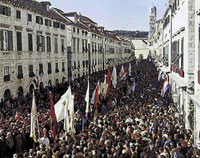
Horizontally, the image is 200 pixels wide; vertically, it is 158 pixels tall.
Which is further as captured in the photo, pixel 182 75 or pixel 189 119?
pixel 182 75

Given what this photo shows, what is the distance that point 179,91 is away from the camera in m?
26.4

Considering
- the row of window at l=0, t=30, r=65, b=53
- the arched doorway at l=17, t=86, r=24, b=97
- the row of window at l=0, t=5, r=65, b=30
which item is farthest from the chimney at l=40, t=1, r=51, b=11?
the arched doorway at l=17, t=86, r=24, b=97

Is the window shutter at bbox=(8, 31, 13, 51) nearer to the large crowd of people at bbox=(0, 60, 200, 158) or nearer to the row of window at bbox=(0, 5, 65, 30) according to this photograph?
the row of window at bbox=(0, 5, 65, 30)

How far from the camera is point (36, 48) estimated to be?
34.5m

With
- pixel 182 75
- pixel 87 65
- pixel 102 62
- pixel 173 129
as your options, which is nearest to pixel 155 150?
pixel 173 129

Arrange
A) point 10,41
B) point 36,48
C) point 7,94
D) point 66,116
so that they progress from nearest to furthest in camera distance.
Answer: point 66,116 → point 7,94 → point 10,41 → point 36,48

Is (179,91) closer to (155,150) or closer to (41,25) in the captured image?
(155,150)

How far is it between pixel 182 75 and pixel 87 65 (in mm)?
34831

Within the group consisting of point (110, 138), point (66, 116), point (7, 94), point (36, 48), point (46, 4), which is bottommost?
point (110, 138)

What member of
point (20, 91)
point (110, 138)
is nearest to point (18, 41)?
point (20, 91)

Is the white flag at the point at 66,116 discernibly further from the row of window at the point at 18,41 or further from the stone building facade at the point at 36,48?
the row of window at the point at 18,41

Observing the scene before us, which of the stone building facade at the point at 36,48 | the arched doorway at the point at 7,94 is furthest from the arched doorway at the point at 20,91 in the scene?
the arched doorway at the point at 7,94

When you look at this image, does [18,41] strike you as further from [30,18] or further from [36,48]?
[36,48]

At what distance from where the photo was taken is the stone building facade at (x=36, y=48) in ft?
92.2
